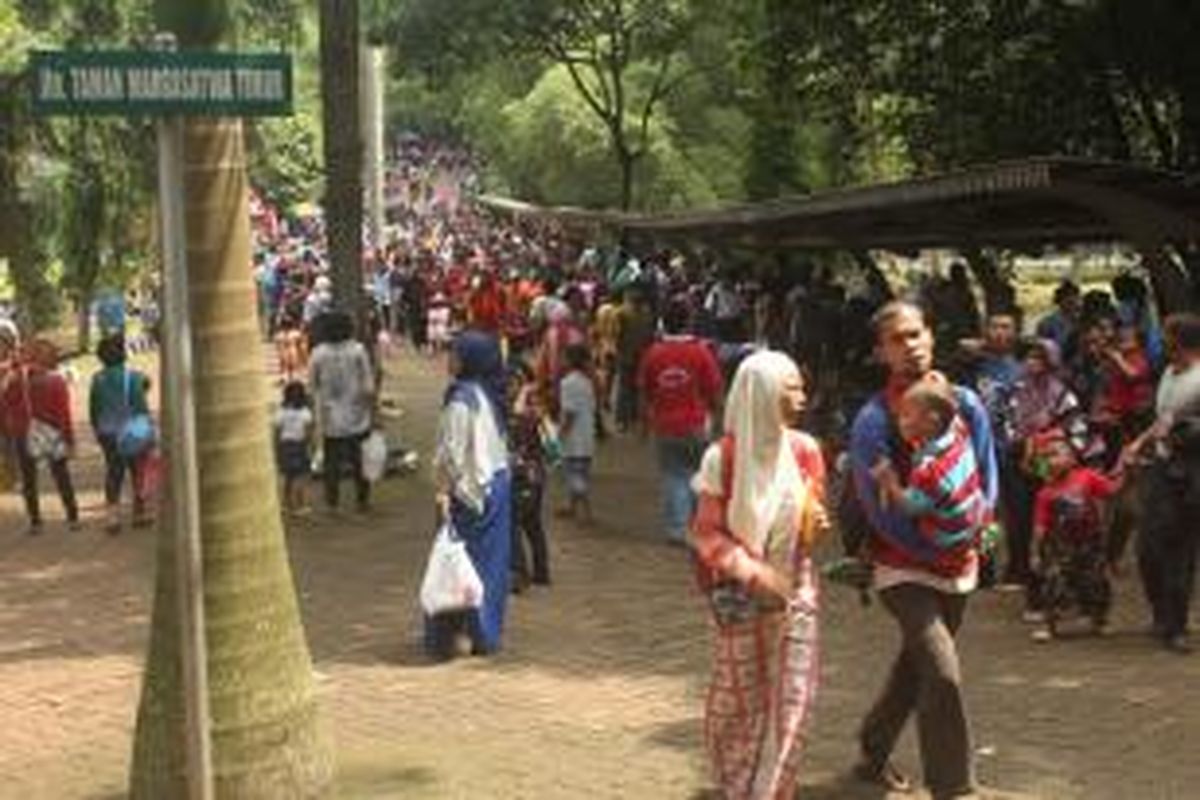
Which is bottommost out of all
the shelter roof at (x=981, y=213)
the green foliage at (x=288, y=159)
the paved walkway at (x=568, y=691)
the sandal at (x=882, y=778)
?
the paved walkway at (x=568, y=691)

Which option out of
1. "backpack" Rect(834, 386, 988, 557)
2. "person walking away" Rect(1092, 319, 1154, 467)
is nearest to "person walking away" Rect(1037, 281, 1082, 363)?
"person walking away" Rect(1092, 319, 1154, 467)

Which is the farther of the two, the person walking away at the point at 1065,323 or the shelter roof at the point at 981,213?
the person walking away at the point at 1065,323

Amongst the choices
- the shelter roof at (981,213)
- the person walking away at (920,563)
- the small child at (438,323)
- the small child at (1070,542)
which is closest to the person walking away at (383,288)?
the small child at (438,323)

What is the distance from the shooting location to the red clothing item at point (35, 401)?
15797 millimetres

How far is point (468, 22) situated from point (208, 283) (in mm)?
19267

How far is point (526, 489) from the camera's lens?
41.6ft

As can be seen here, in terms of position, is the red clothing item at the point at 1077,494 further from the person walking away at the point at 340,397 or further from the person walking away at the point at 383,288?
the person walking away at the point at 383,288

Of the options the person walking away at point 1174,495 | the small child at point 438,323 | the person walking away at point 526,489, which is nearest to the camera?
the person walking away at point 1174,495

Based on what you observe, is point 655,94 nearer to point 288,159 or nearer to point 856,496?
point 288,159

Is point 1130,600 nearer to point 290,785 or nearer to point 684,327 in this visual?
point 290,785

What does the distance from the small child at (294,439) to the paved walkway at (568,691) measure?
1811mm

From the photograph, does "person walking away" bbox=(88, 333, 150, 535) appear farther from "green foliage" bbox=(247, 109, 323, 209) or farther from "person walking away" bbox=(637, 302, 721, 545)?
"green foliage" bbox=(247, 109, 323, 209)

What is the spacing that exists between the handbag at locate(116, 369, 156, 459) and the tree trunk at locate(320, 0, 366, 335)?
7.59ft

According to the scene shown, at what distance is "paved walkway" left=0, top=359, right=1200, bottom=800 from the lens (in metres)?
8.20
